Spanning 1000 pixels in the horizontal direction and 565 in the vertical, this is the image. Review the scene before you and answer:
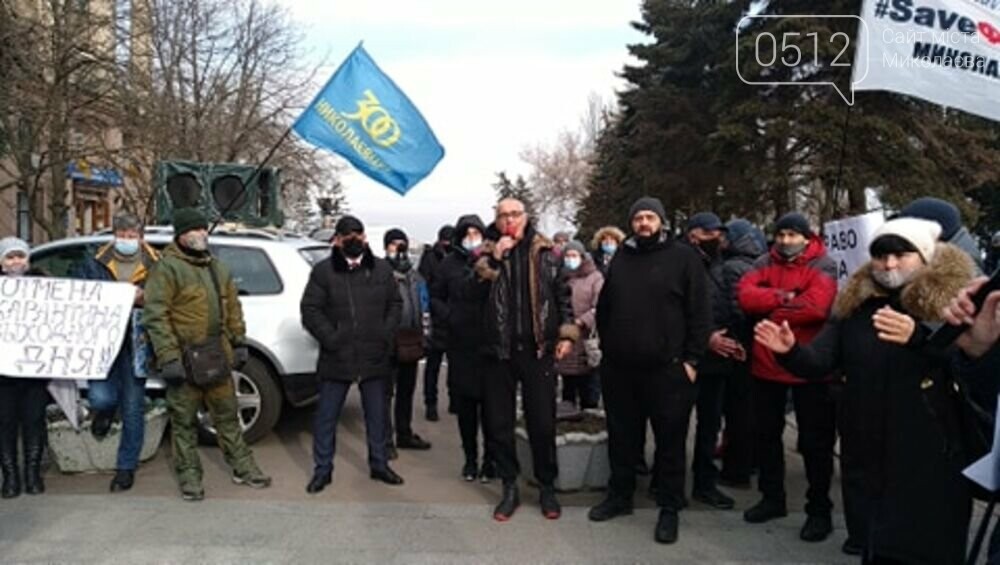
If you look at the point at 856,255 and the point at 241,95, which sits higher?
the point at 241,95

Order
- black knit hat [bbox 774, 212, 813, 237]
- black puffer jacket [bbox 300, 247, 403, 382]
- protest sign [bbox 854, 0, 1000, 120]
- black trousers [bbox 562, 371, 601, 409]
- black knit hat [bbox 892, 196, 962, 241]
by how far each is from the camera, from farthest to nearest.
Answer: black trousers [bbox 562, 371, 601, 409], black puffer jacket [bbox 300, 247, 403, 382], protest sign [bbox 854, 0, 1000, 120], black knit hat [bbox 774, 212, 813, 237], black knit hat [bbox 892, 196, 962, 241]

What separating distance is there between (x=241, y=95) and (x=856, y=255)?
29.7 m

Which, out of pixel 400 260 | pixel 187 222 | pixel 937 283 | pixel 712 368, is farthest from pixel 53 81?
pixel 937 283

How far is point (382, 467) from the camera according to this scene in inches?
238

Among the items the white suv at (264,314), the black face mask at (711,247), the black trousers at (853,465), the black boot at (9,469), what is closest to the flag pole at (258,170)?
the white suv at (264,314)

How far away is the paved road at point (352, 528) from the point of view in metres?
4.59

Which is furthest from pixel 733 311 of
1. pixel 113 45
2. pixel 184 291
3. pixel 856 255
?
pixel 113 45

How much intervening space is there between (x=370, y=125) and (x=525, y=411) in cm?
282

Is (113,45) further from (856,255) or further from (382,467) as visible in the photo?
(856,255)

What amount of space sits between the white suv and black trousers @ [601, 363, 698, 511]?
9.06ft

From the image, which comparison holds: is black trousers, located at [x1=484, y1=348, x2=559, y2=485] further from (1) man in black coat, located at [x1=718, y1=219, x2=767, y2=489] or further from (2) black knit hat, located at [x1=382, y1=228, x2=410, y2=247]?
(2) black knit hat, located at [x1=382, y1=228, x2=410, y2=247]

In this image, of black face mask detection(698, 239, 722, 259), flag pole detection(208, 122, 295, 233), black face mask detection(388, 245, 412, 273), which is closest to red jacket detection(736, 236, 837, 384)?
black face mask detection(698, 239, 722, 259)

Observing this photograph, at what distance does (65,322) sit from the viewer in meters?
5.79

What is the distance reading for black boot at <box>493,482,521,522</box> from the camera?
5.18 meters
